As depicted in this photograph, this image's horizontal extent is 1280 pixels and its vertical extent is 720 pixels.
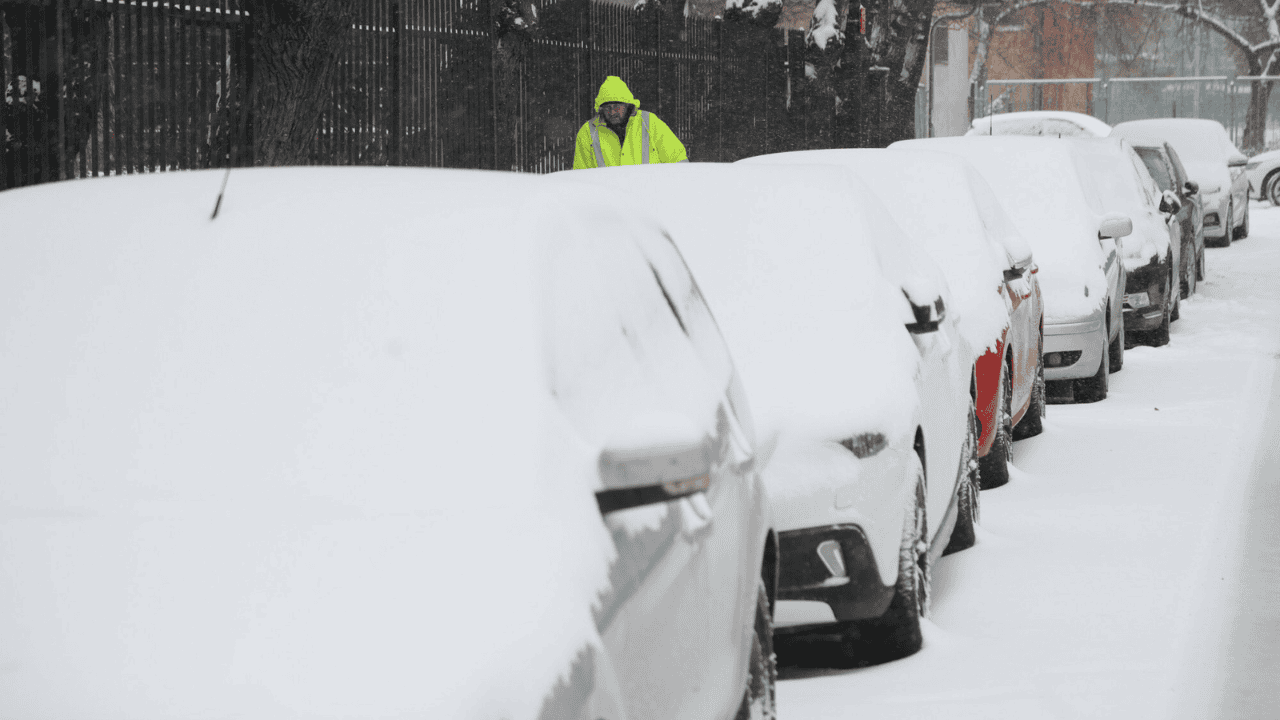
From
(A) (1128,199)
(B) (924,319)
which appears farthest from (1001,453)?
(A) (1128,199)

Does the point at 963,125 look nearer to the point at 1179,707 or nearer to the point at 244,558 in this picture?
the point at 1179,707

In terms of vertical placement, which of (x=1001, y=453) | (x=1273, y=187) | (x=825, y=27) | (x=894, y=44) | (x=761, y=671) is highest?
(x=825, y=27)

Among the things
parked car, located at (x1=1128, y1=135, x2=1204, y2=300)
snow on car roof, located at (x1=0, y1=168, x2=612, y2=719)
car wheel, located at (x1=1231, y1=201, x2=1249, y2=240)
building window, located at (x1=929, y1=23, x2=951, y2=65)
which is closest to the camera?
snow on car roof, located at (x1=0, y1=168, x2=612, y2=719)

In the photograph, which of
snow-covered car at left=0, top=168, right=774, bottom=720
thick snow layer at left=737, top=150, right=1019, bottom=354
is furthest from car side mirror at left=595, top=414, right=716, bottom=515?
thick snow layer at left=737, top=150, right=1019, bottom=354

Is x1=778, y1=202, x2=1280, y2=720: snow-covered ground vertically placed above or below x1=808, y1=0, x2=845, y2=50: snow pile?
below

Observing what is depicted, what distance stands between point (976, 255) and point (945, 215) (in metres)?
0.26

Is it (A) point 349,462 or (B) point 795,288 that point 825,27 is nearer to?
(B) point 795,288

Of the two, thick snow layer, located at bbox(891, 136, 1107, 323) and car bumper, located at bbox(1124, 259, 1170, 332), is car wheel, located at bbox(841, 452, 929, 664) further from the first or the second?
car bumper, located at bbox(1124, 259, 1170, 332)

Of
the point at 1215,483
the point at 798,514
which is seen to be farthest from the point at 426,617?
the point at 1215,483

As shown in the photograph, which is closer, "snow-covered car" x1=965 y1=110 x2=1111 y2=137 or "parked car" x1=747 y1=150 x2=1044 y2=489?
"parked car" x1=747 y1=150 x2=1044 y2=489

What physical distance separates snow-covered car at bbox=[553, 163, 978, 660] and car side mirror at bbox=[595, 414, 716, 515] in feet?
5.90

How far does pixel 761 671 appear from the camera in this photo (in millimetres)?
3992

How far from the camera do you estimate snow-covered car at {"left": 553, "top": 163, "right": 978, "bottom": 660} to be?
5.20 metres

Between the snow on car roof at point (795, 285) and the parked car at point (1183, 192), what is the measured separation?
11.6m
